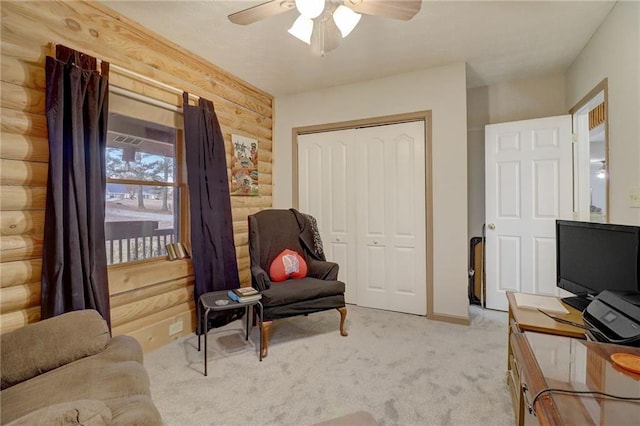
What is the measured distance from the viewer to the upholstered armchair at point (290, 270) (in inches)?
94.4

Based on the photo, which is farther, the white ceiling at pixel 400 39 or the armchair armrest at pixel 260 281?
the armchair armrest at pixel 260 281

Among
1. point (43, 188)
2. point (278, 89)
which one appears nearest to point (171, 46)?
point (278, 89)

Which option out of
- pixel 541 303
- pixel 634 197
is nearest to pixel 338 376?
pixel 541 303

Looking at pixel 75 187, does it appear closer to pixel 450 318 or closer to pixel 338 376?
pixel 338 376

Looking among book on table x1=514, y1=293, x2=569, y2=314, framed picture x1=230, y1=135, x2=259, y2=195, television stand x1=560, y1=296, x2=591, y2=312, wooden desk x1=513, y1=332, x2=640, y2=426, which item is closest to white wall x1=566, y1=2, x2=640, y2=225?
television stand x1=560, y1=296, x2=591, y2=312

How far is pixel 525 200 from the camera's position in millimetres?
3164

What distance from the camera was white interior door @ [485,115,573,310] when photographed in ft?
9.95

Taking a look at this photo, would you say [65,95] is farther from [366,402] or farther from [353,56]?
[366,402]

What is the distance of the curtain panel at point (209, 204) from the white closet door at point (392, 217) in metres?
1.46

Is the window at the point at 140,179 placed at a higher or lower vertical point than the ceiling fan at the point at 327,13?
lower

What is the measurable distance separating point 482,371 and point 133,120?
10.5ft

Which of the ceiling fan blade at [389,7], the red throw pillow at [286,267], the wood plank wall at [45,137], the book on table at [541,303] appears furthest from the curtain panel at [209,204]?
the book on table at [541,303]

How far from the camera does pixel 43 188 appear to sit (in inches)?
71.1

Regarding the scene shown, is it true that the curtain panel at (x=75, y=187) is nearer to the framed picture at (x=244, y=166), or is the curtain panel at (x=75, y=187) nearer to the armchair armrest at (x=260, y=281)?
the armchair armrest at (x=260, y=281)
